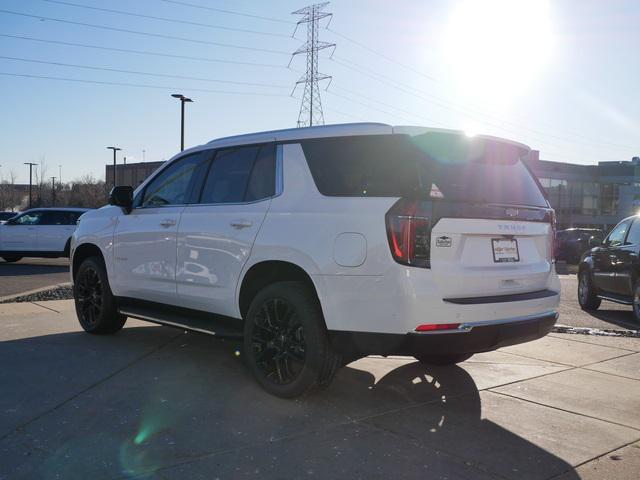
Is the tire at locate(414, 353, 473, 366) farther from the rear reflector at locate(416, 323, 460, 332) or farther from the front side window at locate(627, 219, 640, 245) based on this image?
the front side window at locate(627, 219, 640, 245)

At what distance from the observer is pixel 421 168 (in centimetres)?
402

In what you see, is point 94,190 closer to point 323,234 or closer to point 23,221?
point 23,221

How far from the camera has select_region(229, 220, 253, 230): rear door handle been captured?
4.82 metres

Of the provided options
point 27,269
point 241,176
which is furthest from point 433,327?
point 27,269

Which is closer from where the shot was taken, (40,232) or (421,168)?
(421,168)

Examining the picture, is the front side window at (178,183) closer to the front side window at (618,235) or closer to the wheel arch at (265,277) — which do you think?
the wheel arch at (265,277)

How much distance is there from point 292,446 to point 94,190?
90.4 m

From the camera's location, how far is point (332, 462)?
343cm

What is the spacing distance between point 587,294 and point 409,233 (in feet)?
26.7

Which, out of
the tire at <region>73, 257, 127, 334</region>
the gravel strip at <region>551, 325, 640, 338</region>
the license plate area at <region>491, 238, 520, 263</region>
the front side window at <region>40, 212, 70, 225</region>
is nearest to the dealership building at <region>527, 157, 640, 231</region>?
the front side window at <region>40, 212, 70, 225</region>

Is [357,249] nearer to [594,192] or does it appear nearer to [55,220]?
[55,220]

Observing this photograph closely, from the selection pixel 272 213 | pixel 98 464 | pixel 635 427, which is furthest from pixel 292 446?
pixel 635 427

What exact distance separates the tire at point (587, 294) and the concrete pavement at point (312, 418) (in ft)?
15.7

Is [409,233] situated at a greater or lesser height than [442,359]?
greater
